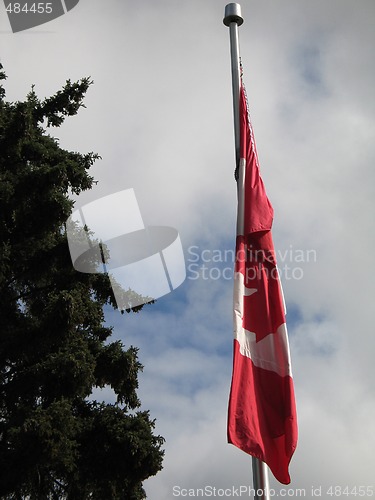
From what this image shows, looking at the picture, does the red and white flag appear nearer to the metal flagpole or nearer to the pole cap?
the metal flagpole

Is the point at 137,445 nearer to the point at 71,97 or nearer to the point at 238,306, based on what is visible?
the point at 238,306

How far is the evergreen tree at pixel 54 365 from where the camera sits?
11844 mm

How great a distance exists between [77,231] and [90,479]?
5583 millimetres

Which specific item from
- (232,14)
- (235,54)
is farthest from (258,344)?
(232,14)

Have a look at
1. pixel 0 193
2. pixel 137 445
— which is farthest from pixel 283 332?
pixel 0 193

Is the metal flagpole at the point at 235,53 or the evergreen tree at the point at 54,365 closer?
the metal flagpole at the point at 235,53

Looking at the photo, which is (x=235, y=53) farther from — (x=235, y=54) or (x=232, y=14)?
(x=232, y=14)

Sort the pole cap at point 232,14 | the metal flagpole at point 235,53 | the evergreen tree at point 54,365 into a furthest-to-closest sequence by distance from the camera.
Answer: the evergreen tree at point 54,365, the pole cap at point 232,14, the metal flagpole at point 235,53

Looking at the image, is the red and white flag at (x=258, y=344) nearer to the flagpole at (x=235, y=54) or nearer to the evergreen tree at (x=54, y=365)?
the flagpole at (x=235, y=54)

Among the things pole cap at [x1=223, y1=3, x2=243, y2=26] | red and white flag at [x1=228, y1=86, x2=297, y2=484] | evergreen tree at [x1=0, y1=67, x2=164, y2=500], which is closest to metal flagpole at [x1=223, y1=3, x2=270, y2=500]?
pole cap at [x1=223, y1=3, x2=243, y2=26]

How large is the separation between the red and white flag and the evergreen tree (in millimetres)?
4532

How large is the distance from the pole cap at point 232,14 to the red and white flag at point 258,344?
6.78 feet

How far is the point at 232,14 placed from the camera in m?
10.9

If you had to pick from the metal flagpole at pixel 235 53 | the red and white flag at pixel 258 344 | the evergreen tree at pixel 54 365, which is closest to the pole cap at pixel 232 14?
the metal flagpole at pixel 235 53
